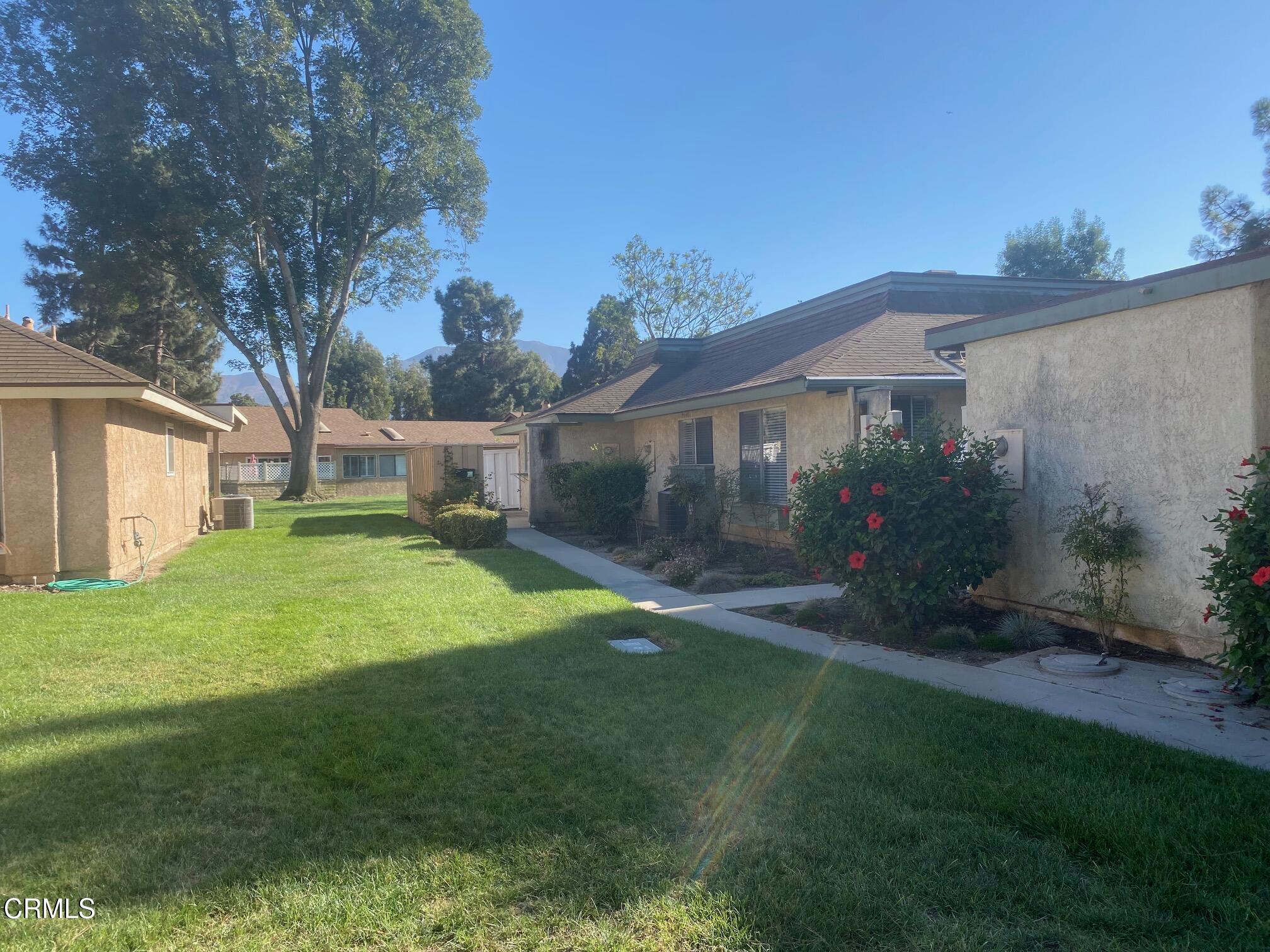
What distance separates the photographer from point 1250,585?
4.57 m

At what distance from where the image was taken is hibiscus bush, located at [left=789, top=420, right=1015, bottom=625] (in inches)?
268

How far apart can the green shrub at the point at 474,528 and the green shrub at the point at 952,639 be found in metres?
9.00

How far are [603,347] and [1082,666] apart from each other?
48239mm

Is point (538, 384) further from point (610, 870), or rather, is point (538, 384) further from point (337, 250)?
point (610, 870)

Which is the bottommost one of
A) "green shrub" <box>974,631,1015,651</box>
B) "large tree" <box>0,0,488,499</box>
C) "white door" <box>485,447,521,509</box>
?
"green shrub" <box>974,631,1015,651</box>

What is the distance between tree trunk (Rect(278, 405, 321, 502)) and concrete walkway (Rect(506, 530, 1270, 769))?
26.2 meters

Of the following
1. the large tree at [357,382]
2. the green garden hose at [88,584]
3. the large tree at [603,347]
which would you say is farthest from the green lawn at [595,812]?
the large tree at [357,382]

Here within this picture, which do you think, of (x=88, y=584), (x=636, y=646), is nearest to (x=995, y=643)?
(x=636, y=646)

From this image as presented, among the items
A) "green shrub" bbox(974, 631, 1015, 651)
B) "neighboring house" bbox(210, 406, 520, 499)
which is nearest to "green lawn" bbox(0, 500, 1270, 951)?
"green shrub" bbox(974, 631, 1015, 651)

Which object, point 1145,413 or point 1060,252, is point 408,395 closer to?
point 1060,252

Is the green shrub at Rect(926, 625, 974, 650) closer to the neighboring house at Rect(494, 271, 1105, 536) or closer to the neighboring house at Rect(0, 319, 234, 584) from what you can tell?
the neighboring house at Rect(494, 271, 1105, 536)

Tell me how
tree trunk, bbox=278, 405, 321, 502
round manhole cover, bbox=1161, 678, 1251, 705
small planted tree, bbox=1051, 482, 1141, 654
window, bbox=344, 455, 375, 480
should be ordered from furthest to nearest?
window, bbox=344, 455, 375, 480
tree trunk, bbox=278, 405, 321, 502
small planted tree, bbox=1051, 482, 1141, 654
round manhole cover, bbox=1161, 678, 1251, 705

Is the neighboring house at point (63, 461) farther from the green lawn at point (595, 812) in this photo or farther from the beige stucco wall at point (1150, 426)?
the beige stucco wall at point (1150, 426)

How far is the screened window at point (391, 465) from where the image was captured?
143 feet
